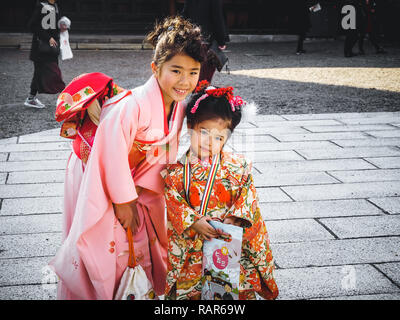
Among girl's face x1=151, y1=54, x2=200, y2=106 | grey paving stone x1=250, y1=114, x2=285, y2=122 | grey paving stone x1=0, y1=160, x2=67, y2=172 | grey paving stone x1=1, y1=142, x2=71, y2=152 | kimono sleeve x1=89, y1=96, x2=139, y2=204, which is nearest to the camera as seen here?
kimono sleeve x1=89, y1=96, x2=139, y2=204

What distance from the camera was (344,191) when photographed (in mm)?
3369

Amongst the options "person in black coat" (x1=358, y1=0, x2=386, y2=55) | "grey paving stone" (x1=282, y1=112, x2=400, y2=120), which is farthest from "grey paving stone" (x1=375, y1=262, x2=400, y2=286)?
"person in black coat" (x1=358, y1=0, x2=386, y2=55)

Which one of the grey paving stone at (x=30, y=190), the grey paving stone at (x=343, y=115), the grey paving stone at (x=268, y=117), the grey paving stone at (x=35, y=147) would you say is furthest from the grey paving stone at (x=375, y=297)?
the grey paving stone at (x=343, y=115)

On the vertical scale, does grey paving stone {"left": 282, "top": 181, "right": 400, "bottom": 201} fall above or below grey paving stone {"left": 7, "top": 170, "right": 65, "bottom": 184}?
Result: below

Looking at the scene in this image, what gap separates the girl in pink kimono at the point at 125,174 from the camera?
170 centimetres

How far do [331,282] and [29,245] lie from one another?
1.82 meters

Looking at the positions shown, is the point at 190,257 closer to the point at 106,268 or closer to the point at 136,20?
the point at 106,268

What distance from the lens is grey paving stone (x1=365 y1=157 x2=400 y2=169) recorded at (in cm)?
390

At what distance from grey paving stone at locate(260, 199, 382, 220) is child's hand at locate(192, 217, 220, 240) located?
4.00 feet

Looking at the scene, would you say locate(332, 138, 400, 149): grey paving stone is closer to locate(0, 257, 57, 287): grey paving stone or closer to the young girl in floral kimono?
the young girl in floral kimono

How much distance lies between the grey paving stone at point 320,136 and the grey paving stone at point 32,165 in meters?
2.41

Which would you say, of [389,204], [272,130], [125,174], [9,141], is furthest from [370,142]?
[9,141]

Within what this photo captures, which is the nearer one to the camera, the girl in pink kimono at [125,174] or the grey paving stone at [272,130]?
the girl in pink kimono at [125,174]

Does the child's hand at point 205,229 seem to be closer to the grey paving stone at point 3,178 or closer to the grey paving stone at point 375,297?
the grey paving stone at point 375,297
